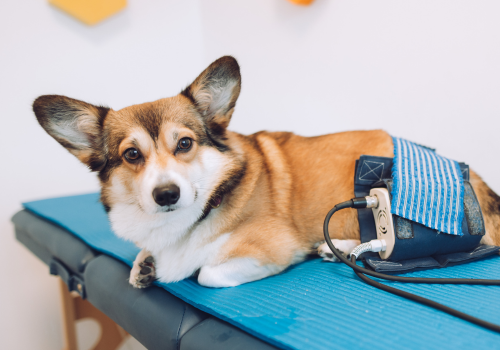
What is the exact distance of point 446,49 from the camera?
5.22 ft

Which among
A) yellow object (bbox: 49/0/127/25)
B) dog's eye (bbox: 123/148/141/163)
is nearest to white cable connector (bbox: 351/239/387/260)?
dog's eye (bbox: 123/148/141/163)

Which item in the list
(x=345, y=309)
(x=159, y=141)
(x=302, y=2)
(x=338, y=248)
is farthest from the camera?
(x=302, y=2)

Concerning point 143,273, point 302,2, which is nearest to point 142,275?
point 143,273

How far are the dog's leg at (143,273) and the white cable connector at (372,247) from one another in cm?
72

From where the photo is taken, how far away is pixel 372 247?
3.34 feet

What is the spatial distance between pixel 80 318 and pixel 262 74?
229 cm

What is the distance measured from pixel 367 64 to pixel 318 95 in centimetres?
41

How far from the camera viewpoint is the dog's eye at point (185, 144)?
1.04 meters

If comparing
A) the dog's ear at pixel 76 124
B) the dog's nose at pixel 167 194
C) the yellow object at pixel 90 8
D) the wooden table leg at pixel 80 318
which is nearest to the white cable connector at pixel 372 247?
the dog's nose at pixel 167 194

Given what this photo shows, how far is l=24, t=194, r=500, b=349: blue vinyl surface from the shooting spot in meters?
0.68

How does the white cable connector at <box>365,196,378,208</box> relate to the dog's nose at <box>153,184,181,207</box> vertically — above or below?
below

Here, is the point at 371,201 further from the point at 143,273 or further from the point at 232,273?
the point at 143,273

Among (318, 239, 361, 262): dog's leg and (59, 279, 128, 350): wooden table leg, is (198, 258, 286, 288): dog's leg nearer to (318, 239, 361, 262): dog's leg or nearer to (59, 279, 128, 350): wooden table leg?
(318, 239, 361, 262): dog's leg

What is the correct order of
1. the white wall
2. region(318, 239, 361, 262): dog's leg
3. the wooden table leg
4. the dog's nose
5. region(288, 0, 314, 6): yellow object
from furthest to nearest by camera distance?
1. region(288, 0, 314, 6): yellow object
2. the wooden table leg
3. the white wall
4. region(318, 239, 361, 262): dog's leg
5. the dog's nose
